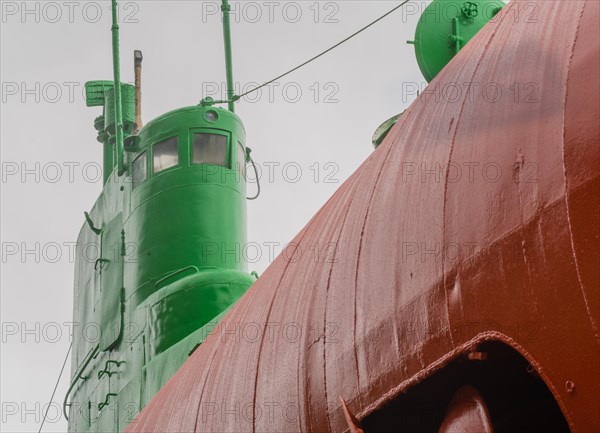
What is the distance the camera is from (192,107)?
461 inches

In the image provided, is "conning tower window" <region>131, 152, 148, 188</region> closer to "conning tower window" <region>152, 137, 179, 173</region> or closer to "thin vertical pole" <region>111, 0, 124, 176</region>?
"conning tower window" <region>152, 137, 179, 173</region>

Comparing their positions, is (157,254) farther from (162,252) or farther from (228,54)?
(228,54)

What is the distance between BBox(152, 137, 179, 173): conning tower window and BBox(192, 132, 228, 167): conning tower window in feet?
0.64

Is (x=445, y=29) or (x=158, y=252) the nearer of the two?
(x=445, y=29)

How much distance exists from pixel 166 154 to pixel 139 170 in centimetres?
41

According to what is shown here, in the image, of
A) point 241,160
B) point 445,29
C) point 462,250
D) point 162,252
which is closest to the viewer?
point 462,250

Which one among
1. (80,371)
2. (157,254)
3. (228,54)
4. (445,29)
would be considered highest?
(228,54)

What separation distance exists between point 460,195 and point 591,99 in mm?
679

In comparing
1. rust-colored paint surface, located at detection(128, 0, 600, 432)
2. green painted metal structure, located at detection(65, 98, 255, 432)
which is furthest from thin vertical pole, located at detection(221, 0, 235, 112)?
rust-colored paint surface, located at detection(128, 0, 600, 432)

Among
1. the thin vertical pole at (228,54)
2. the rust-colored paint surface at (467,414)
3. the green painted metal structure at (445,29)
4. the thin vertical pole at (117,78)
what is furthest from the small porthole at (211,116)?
the rust-colored paint surface at (467,414)

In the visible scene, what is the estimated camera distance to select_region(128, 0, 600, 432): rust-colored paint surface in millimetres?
3064

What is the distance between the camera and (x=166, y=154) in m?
11.6

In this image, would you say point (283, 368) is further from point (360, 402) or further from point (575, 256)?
point (575, 256)

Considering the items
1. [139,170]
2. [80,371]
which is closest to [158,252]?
[139,170]
